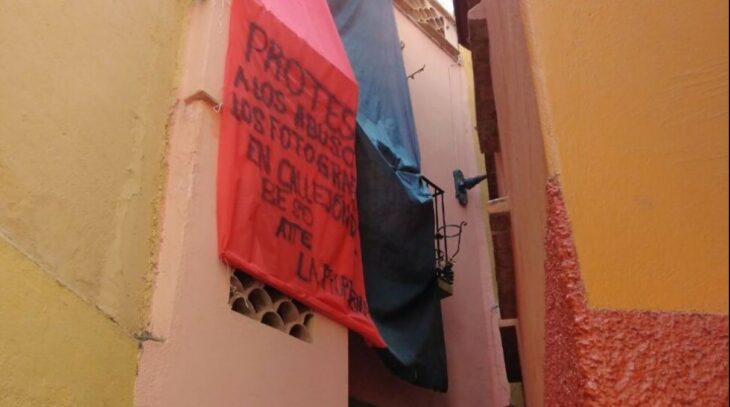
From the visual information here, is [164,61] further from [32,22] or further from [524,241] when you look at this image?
[524,241]

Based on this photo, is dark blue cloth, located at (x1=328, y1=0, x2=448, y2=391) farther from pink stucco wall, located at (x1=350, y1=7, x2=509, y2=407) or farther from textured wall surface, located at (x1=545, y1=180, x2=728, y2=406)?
textured wall surface, located at (x1=545, y1=180, x2=728, y2=406)

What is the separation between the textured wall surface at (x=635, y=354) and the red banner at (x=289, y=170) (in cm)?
289

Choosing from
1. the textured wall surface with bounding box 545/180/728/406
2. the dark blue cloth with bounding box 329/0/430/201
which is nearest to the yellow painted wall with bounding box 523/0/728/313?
the textured wall surface with bounding box 545/180/728/406

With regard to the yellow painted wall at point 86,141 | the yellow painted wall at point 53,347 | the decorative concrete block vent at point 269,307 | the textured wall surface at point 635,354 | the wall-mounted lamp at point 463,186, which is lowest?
the textured wall surface at point 635,354

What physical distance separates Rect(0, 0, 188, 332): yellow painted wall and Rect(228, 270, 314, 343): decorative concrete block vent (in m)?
0.60

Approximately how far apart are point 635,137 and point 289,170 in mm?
3504

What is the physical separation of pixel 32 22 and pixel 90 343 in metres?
1.68

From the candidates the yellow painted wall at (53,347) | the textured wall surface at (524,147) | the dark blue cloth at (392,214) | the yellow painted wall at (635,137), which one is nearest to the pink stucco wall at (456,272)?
the dark blue cloth at (392,214)

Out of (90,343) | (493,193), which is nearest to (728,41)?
(90,343)

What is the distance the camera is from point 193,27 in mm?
5367

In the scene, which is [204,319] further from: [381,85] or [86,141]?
[381,85]

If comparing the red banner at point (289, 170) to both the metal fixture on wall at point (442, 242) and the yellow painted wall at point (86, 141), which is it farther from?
Answer: the metal fixture on wall at point (442, 242)

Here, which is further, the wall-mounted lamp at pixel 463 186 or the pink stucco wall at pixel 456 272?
the wall-mounted lamp at pixel 463 186

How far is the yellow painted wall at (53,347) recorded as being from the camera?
3.55 meters
